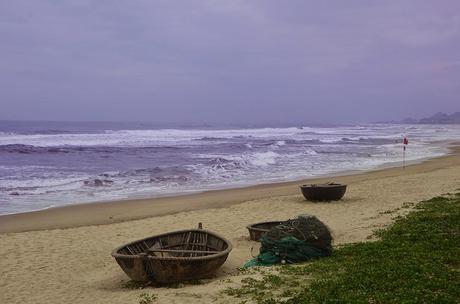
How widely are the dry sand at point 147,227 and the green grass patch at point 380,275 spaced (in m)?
0.69

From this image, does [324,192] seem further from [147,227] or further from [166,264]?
[166,264]

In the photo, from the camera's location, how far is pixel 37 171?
23422mm

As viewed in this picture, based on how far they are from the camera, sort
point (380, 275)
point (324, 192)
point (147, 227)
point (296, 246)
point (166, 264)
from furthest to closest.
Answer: point (324, 192) → point (147, 227) → point (296, 246) → point (166, 264) → point (380, 275)

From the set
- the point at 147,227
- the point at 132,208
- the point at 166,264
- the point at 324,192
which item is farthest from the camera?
the point at 132,208

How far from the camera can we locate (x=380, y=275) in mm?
6234

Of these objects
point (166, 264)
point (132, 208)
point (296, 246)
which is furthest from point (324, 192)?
point (166, 264)

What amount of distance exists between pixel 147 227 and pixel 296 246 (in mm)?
5032

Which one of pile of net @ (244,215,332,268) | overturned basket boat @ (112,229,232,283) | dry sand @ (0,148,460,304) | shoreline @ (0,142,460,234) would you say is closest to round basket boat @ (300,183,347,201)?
dry sand @ (0,148,460,304)

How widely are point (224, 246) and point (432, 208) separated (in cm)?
539

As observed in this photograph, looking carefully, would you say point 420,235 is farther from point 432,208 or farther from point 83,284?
point 83,284

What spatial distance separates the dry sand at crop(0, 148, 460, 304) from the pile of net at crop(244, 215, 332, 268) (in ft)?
1.98

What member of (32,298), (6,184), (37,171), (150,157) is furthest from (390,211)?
(150,157)

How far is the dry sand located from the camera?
7390 mm

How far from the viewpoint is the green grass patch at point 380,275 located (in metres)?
5.55
